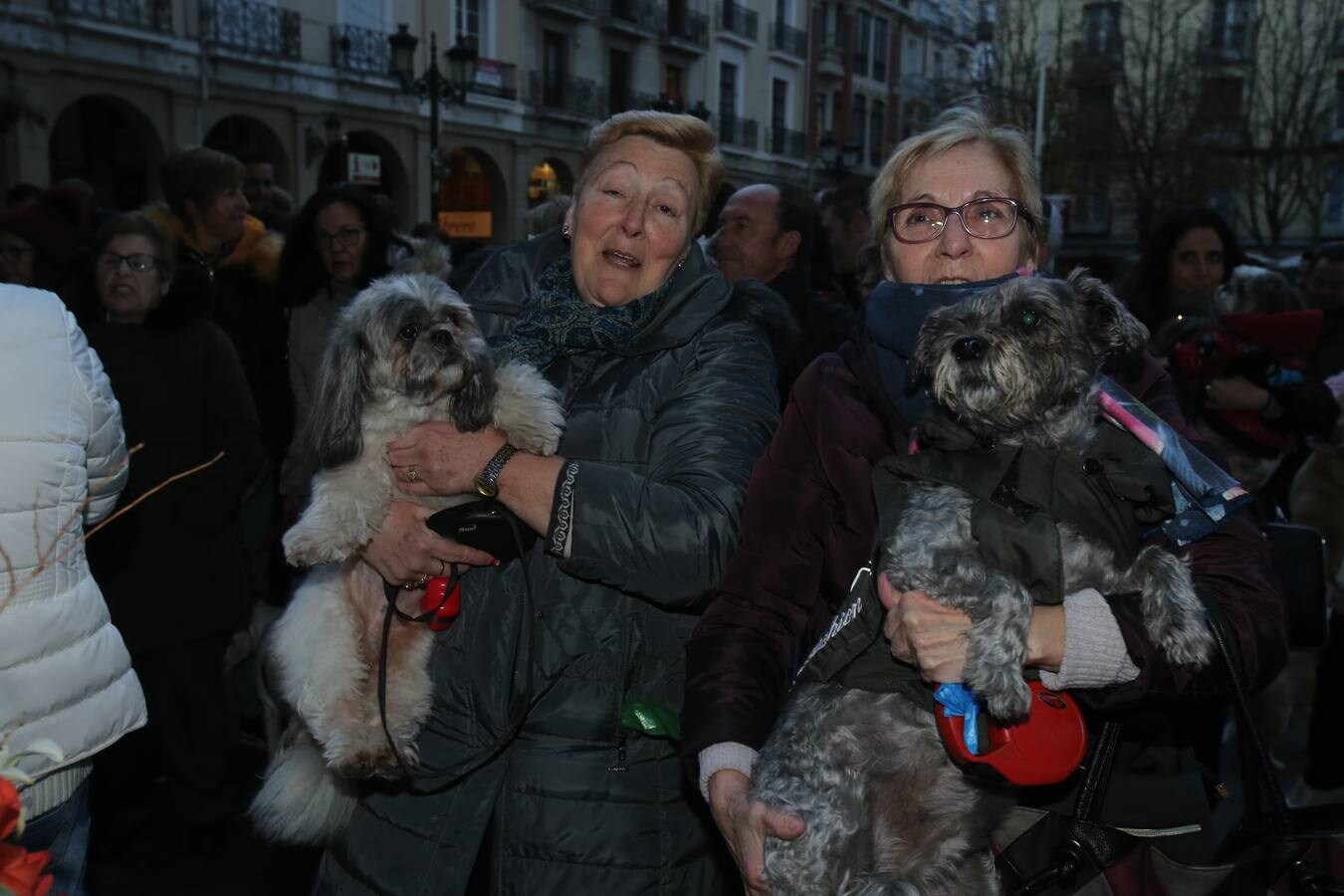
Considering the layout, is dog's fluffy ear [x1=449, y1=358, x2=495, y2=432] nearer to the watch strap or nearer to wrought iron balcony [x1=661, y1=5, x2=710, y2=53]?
the watch strap

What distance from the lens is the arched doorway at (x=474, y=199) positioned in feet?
98.1

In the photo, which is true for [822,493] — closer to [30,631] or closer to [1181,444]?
[1181,444]

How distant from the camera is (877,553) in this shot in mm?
2287

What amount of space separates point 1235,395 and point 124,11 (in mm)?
20886

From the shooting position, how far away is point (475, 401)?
10.6ft

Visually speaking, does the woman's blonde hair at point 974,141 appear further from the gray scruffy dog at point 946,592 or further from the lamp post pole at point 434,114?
the lamp post pole at point 434,114

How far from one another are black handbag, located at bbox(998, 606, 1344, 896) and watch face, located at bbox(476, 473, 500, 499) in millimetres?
1375

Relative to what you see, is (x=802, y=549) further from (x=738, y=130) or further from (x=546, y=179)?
(x=738, y=130)

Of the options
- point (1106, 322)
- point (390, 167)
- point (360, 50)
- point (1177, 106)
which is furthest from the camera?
point (1177, 106)

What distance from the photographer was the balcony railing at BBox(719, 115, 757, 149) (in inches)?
1526

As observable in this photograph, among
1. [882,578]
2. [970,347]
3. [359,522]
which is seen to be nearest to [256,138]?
[359,522]

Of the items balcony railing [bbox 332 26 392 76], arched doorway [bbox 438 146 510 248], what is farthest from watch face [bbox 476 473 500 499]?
arched doorway [bbox 438 146 510 248]

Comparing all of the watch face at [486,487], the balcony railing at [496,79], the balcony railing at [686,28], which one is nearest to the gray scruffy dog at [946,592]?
the watch face at [486,487]

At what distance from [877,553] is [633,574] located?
0.55 meters
